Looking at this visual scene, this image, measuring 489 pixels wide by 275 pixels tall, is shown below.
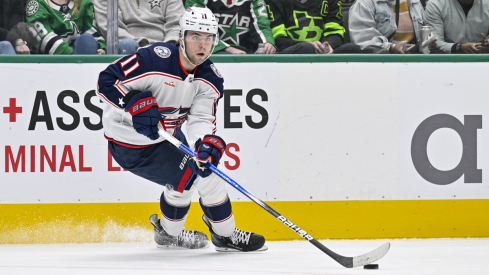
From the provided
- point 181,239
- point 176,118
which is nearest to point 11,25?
point 176,118

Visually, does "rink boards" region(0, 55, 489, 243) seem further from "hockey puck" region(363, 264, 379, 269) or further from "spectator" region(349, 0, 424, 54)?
"hockey puck" region(363, 264, 379, 269)

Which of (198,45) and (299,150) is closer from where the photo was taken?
(198,45)

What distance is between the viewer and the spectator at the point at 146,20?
466cm

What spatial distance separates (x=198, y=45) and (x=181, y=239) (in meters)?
1.07

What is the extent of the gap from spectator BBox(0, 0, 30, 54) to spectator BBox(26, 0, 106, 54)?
2.1 inches

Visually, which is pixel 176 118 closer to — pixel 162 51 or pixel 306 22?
pixel 162 51

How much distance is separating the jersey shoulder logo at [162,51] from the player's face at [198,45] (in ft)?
0.36

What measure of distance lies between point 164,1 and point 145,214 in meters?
1.28

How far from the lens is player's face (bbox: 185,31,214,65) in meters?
3.69

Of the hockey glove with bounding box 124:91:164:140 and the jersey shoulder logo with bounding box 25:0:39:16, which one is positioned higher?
the jersey shoulder logo with bounding box 25:0:39:16

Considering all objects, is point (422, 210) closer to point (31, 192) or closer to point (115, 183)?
point (115, 183)

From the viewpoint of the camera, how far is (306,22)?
4.96 metres

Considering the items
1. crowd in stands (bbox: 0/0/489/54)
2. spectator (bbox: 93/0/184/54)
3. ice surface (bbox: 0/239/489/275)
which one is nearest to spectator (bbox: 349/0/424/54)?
crowd in stands (bbox: 0/0/489/54)

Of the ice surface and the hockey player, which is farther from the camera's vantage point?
the hockey player
